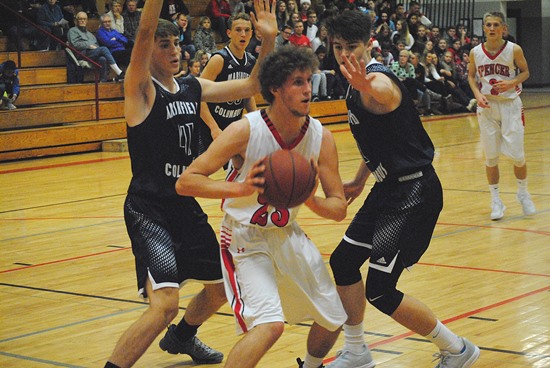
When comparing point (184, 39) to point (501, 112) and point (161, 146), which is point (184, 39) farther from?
point (161, 146)

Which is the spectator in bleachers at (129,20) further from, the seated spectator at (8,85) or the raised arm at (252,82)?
the raised arm at (252,82)

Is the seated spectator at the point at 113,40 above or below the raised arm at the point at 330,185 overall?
below

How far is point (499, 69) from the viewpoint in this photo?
9.65m

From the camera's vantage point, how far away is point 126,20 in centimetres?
1856

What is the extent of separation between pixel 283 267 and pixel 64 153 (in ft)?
39.4

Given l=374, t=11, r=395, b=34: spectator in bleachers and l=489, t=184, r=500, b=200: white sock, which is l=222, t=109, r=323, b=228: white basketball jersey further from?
l=374, t=11, r=395, b=34: spectator in bleachers

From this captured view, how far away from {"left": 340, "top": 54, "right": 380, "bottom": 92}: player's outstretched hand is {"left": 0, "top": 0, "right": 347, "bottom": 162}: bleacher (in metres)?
11.2

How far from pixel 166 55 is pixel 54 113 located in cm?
1161

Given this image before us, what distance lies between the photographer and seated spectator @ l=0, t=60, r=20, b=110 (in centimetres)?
1507

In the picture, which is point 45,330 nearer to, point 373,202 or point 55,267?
point 55,267

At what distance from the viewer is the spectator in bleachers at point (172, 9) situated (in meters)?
19.6

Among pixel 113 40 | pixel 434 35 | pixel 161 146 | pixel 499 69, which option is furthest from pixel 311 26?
pixel 161 146

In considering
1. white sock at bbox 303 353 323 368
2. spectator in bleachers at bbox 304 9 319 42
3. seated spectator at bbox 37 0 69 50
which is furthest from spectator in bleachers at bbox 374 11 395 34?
white sock at bbox 303 353 323 368

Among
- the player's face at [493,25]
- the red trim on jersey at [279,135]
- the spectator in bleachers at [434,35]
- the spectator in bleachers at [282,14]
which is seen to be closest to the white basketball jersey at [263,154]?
the red trim on jersey at [279,135]
